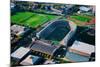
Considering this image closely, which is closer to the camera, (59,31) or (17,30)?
(17,30)

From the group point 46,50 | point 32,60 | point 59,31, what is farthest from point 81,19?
point 32,60

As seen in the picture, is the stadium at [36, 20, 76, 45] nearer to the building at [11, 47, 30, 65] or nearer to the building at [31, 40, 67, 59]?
the building at [31, 40, 67, 59]

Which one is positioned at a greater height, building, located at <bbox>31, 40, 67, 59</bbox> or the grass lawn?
the grass lawn

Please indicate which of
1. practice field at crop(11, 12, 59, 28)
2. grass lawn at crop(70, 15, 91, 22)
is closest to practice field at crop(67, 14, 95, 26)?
grass lawn at crop(70, 15, 91, 22)

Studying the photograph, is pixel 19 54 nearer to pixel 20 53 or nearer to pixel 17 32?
pixel 20 53

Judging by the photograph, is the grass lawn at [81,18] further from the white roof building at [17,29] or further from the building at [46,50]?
the white roof building at [17,29]
